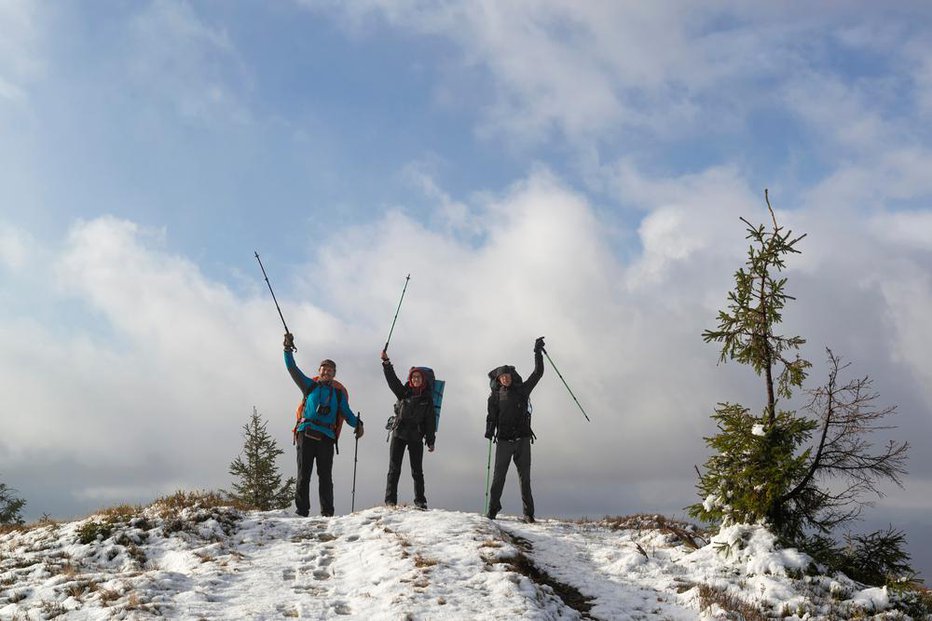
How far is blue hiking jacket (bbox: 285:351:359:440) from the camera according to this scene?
47.4 feet

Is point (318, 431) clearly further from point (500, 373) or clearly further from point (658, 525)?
point (658, 525)

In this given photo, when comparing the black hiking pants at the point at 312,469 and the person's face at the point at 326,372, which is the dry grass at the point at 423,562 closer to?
the black hiking pants at the point at 312,469


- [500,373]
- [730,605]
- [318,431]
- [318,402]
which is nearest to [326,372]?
[318,402]

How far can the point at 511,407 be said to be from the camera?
588 inches

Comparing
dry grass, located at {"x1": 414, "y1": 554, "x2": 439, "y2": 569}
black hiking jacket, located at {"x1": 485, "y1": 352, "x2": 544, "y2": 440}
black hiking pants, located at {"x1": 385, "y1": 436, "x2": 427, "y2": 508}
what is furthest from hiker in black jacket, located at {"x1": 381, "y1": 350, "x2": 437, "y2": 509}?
dry grass, located at {"x1": 414, "y1": 554, "x2": 439, "y2": 569}

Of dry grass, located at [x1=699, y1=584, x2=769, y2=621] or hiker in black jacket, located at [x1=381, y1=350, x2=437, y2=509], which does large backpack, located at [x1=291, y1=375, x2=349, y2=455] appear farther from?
dry grass, located at [x1=699, y1=584, x2=769, y2=621]

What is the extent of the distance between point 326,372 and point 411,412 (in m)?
2.04

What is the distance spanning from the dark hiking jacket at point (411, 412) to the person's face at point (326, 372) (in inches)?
44.5

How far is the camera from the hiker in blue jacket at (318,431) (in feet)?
47.1

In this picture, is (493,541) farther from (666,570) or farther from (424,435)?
(424,435)

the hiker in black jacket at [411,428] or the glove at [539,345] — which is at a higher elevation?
the glove at [539,345]

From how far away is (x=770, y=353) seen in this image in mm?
12977

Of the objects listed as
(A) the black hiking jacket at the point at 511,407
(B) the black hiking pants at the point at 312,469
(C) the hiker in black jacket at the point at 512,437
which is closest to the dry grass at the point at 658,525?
(C) the hiker in black jacket at the point at 512,437

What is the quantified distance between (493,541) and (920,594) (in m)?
6.54
